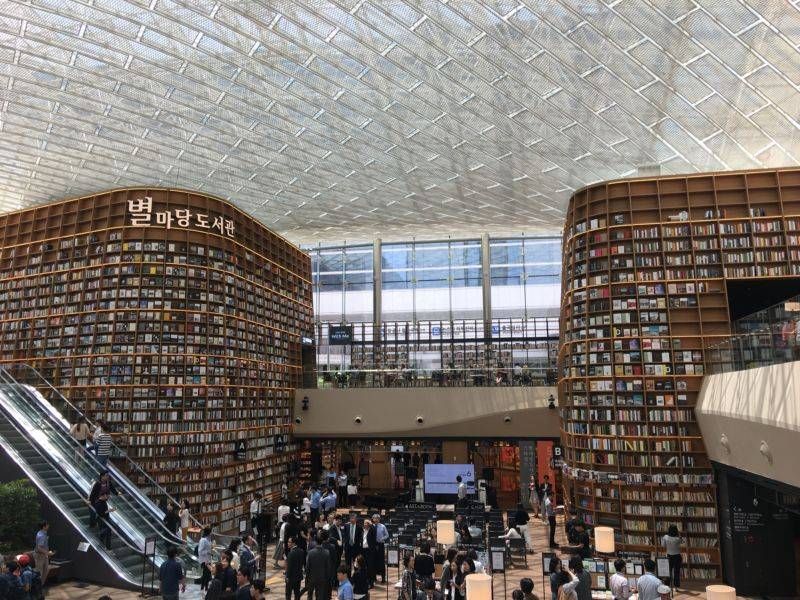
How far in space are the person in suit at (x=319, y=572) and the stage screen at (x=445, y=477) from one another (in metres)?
10.0

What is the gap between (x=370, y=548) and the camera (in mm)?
9430

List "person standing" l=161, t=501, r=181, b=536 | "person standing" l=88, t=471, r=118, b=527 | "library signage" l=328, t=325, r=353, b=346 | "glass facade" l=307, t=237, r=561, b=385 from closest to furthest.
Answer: "person standing" l=88, t=471, r=118, b=527 → "person standing" l=161, t=501, r=181, b=536 → "library signage" l=328, t=325, r=353, b=346 → "glass facade" l=307, t=237, r=561, b=385

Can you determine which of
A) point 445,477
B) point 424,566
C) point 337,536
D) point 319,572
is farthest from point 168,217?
point 445,477

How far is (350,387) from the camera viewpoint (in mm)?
19109

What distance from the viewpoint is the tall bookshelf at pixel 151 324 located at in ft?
42.7

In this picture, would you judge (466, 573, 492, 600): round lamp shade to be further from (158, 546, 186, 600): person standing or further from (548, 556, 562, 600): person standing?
(158, 546, 186, 600): person standing

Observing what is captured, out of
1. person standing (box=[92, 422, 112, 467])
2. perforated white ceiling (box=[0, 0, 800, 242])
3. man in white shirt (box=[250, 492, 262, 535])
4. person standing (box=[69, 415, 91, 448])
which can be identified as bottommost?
man in white shirt (box=[250, 492, 262, 535])

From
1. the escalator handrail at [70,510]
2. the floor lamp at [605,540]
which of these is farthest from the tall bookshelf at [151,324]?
the floor lamp at [605,540]

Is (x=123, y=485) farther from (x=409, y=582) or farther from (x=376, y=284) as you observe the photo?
(x=376, y=284)

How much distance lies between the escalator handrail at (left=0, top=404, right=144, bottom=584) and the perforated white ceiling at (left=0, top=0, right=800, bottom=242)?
7.72 m

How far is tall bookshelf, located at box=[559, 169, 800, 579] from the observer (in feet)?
35.6

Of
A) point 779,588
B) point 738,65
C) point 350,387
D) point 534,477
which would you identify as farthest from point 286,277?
point 779,588

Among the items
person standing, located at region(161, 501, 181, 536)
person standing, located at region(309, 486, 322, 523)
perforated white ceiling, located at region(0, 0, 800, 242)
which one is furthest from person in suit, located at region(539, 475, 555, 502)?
person standing, located at region(161, 501, 181, 536)

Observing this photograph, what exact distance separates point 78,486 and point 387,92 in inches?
402
